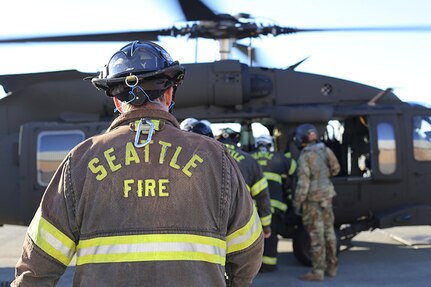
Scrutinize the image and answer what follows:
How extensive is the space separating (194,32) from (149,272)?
19.5 feet

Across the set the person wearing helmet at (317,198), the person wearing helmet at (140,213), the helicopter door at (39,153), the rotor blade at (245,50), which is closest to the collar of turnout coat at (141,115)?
the person wearing helmet at (140,213)

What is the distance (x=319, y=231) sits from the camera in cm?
626

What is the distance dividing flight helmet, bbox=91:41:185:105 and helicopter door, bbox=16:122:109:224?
5447mm

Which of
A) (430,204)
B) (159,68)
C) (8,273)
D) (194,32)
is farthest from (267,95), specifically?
(159,68)

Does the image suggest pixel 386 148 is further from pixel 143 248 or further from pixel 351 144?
pixel 143 248

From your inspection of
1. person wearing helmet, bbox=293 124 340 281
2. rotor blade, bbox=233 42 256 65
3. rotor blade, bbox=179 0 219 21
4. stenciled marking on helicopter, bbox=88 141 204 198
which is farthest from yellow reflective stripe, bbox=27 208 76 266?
rotor blade, bbox=233 42 256 65

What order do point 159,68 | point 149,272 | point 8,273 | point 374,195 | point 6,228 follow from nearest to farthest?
point 149,272 < point 159,68 < point 8,273 < point 374,195 < point 6,228

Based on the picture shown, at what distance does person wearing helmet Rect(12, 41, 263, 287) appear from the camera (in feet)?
5.50

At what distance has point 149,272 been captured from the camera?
1.66 metres

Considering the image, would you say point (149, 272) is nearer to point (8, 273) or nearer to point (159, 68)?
point (159, 68)

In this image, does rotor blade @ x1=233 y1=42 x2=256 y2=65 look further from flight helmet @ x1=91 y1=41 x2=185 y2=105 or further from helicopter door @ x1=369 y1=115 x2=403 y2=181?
flight helmet @ x1=91 y1=41 x2=185 y2=105

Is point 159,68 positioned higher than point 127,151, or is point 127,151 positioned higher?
point 159,68

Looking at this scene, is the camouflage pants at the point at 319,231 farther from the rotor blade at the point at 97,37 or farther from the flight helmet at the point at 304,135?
the rotor blade at the point at 97,37

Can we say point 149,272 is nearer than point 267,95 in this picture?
Yes
